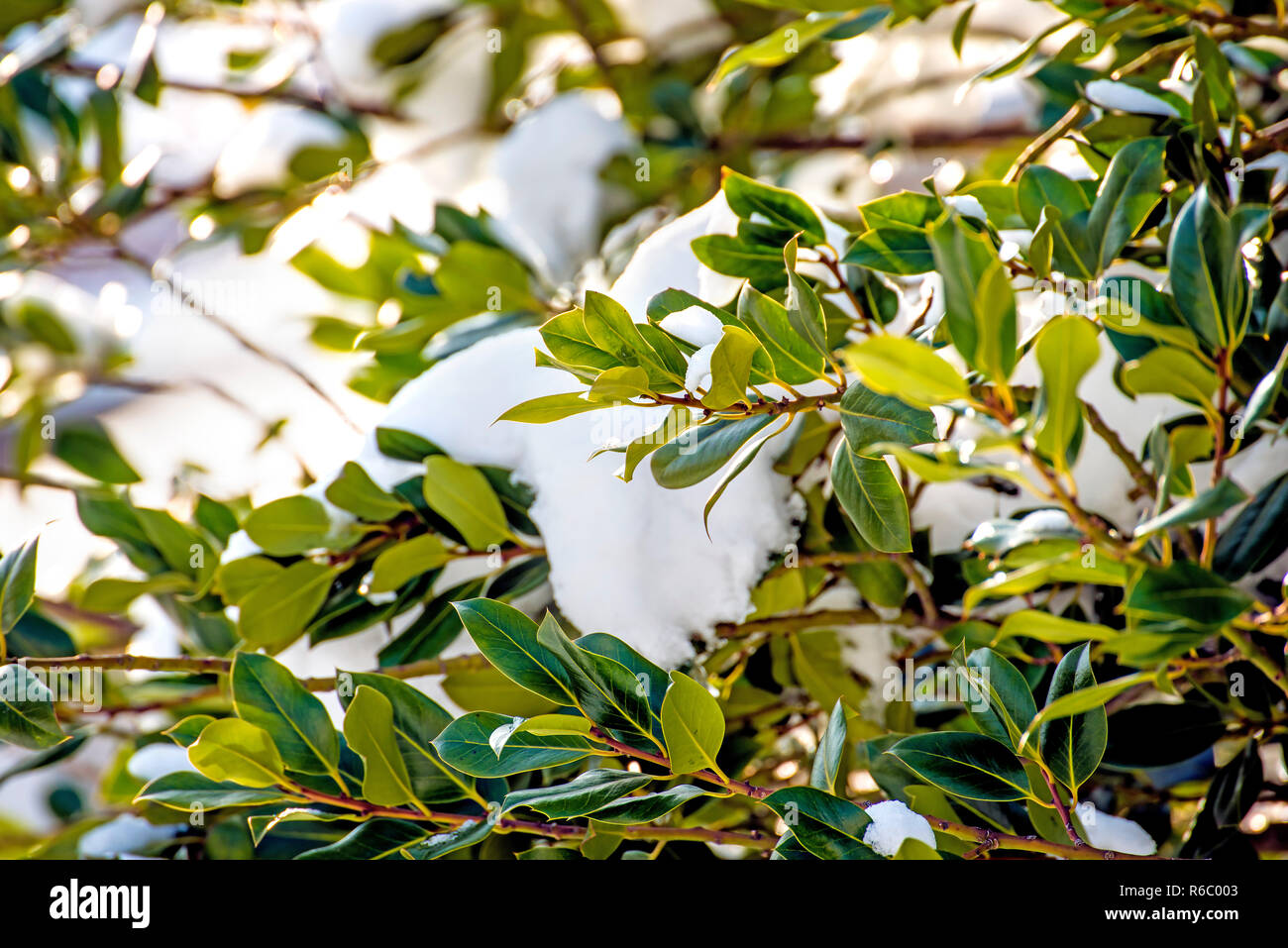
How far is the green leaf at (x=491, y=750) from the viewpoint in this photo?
1.29ft

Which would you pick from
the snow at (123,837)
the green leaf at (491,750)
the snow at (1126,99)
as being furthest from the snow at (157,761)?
the snow at (1126,99)

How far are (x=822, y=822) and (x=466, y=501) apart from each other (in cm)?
26

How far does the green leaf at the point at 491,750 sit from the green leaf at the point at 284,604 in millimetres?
202

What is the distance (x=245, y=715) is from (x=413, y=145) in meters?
1.04

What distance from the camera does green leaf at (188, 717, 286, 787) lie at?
0.43 metres

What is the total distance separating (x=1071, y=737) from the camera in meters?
0.39

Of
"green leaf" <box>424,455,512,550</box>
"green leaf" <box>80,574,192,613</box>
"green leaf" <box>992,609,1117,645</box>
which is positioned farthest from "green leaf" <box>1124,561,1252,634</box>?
"green leaf" <box>80,574,192,613</box>

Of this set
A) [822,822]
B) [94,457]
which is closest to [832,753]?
[822,822]

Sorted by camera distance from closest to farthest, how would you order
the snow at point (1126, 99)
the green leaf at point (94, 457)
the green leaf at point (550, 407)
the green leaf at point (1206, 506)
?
the green leaf at point (1206, 506) → the green leaf at point (550, 407) → the snow at point (1126, 99) → the green leaf at point (94, 457)

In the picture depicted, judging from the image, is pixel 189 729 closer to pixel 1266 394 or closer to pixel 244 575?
pixel 244 575

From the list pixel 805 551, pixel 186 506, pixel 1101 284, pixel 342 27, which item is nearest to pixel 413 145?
pixel 342 27

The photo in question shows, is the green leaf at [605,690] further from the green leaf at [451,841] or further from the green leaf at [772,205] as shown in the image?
the green leaf at [772,205]

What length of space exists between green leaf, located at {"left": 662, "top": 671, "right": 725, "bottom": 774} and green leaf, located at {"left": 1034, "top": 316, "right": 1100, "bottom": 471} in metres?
0.17
